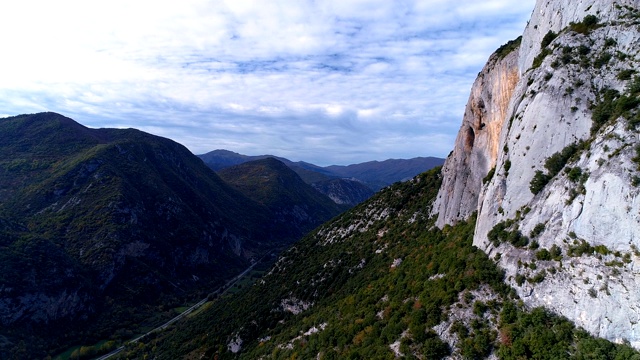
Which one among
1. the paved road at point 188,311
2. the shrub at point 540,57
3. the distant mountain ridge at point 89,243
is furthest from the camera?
the distant mountain ridge at point 89,243

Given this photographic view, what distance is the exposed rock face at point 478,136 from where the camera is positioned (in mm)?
34938

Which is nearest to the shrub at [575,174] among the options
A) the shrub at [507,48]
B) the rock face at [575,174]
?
the rock face at [575,174]

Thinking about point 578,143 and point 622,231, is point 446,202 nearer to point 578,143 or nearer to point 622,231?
point 578,143

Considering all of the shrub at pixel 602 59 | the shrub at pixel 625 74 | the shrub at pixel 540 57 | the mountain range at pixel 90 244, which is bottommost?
the mountain range at pixel 90 244

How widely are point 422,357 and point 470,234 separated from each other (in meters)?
13.6

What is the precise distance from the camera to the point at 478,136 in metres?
38.5

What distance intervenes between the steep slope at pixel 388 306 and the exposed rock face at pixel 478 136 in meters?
3.11

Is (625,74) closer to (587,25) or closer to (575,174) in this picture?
(587,25)

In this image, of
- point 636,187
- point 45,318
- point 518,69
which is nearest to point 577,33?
point 518,69

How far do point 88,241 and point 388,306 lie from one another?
465 feet

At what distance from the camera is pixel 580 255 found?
18344 millimetres

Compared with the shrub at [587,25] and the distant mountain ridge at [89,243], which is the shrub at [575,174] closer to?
the shrub at [587,25]

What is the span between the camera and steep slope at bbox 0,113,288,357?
10319 cm

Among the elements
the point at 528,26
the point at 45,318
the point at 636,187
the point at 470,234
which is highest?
the point at 528,26
